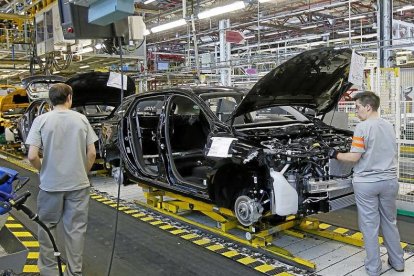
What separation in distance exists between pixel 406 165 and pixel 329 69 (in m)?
2.97

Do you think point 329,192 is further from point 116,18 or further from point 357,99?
point 116,18

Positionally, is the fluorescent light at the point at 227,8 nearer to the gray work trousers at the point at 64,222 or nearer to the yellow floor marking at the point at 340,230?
the yellow floor marking at the point at 340,230

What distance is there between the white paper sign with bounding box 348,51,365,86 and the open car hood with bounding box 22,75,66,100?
7.05m

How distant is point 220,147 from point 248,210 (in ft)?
2.30

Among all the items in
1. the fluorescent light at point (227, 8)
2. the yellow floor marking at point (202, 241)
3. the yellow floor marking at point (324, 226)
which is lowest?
the yellow floor marking at point (324, 226)

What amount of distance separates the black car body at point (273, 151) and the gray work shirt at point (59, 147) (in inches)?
16.8

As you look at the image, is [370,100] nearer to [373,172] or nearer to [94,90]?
[373,172]

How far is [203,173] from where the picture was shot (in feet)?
17.4

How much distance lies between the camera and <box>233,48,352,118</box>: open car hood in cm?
393

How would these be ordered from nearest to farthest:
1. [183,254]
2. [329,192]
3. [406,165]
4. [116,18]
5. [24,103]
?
1. [116,18]
2. [329,192]
3. [183,254]
4. [406,165]
5. [24,103]

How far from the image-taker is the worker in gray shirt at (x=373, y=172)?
339 cm

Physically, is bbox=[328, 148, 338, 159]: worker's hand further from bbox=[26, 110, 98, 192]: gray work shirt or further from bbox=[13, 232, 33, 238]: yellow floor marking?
bbox=[13, 232, 33, 238]: yellow floor marking

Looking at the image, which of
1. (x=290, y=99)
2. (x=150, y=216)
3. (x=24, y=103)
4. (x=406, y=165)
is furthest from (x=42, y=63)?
(x=406, y=165)

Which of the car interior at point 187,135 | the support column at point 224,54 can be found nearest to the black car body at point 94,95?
the car interior at point 187,135
